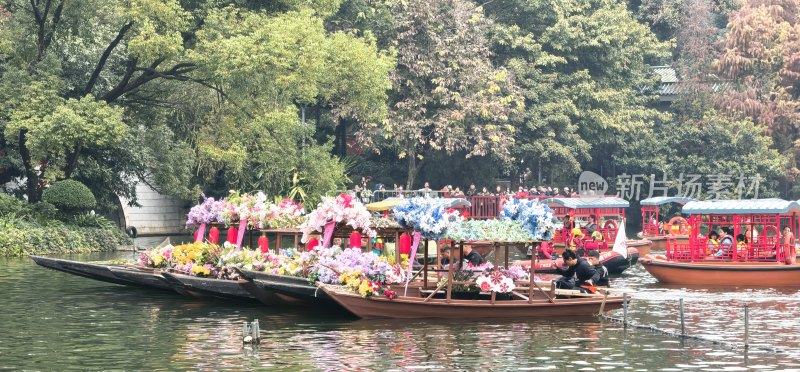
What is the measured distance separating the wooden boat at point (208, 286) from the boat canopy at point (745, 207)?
43.6ft

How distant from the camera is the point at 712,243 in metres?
38.2

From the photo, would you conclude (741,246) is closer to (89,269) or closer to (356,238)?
(356,238)

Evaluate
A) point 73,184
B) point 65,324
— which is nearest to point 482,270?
point 65,324

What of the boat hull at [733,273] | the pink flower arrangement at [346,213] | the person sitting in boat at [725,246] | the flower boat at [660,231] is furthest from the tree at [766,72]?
the pink flower arrangement at [346,213]

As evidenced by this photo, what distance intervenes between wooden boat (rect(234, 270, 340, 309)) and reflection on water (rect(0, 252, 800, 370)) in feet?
1.34

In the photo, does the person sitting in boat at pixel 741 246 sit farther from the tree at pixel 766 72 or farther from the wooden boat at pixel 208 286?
the tree at pixel 766 72

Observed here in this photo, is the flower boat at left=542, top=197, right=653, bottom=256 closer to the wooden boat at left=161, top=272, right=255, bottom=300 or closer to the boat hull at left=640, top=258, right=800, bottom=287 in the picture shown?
the boat hull at left=640, top=258, right=800, bottom=287

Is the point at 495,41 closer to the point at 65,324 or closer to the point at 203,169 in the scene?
the point at 203,169

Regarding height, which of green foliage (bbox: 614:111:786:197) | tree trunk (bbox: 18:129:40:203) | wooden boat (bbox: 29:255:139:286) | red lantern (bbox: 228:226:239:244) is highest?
green foliage (bbox: 614:111:786:197)

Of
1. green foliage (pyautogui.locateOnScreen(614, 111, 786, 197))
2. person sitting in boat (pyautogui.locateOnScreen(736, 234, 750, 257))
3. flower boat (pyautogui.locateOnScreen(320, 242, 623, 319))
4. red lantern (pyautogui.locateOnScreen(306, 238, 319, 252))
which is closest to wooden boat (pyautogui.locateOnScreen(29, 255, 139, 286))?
red lantern (pyautogui.locateOnScreen(306, 238, 319, 252))

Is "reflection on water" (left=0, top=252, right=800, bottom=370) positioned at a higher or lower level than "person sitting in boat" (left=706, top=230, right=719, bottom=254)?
lower

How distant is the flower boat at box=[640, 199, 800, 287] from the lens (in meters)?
35.8

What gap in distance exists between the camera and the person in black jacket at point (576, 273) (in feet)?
94.0

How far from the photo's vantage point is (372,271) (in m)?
26.9
